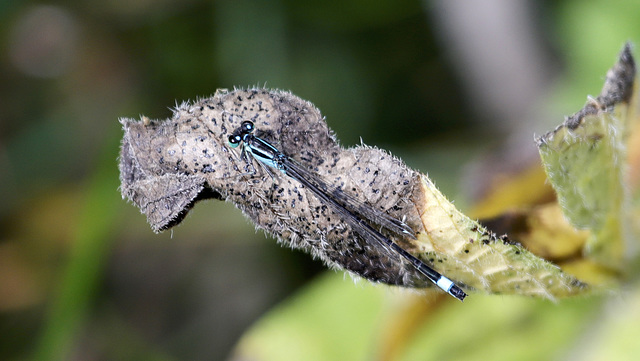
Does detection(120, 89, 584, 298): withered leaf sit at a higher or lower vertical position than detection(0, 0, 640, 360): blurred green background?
lower

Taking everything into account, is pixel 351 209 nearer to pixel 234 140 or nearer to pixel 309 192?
pixel 309 192

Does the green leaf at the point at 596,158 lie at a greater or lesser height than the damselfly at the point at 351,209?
greater

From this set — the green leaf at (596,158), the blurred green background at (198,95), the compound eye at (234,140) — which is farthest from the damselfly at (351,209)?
the blurred green background at (198,95)

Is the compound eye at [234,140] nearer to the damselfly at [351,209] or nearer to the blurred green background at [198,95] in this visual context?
the damselfly at [351,209]

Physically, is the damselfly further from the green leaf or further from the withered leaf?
the green leaf

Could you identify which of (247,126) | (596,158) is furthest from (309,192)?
(596,158)

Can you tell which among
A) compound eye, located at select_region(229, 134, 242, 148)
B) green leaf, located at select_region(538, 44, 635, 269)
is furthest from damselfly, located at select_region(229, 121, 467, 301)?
green leaf, located at select_region(538, 44, 635, 269)

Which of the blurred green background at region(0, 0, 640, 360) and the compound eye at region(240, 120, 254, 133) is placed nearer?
the compound eye at region(240, 120, 254, 133)
